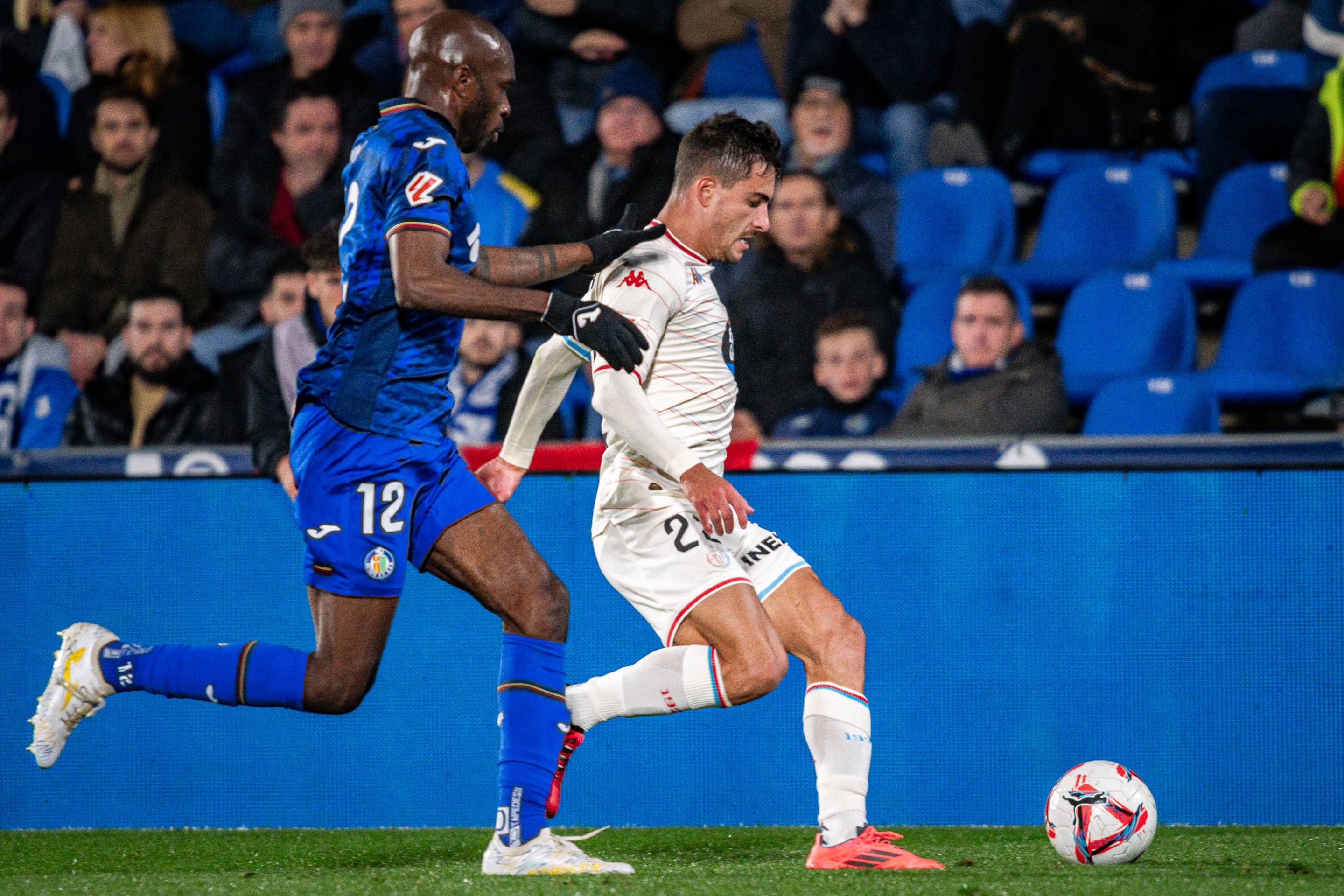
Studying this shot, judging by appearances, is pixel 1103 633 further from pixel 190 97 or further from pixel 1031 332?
pixel 190 97

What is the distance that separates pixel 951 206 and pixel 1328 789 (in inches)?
138

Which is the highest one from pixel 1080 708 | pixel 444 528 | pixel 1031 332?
pixel 1031 332

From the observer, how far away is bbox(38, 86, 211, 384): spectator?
7.29 metres

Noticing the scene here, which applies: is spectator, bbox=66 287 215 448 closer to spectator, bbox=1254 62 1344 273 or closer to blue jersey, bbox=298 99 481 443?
blue jersey, bbox=298 99 481 443

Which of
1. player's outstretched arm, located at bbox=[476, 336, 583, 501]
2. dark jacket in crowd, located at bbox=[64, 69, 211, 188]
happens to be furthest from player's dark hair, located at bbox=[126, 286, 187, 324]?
player's outstretched arm, located at bbox=[476, 336, 583, 501]

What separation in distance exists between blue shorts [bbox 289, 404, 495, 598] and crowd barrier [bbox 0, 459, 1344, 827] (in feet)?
5.56

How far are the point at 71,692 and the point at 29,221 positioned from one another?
5056mm

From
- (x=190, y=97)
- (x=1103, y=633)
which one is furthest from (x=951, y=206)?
(x=190, y=97)

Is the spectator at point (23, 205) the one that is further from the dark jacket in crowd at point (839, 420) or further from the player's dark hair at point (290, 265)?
the dark jacket in crowd at point (839, 420)

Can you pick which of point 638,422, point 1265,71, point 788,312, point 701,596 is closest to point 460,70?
point 638,422

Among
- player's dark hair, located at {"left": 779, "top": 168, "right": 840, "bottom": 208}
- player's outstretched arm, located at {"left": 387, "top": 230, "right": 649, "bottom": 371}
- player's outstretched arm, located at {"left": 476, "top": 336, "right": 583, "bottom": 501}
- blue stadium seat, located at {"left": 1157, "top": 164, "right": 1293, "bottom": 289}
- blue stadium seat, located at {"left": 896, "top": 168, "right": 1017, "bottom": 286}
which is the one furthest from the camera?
blue stadium seat, located at {"left": 896, "top": 168, "right": 1017, "bottom": 286}

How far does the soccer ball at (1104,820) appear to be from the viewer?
11.4 feet

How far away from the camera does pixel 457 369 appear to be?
6.47 metres

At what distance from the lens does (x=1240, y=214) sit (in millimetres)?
6867
